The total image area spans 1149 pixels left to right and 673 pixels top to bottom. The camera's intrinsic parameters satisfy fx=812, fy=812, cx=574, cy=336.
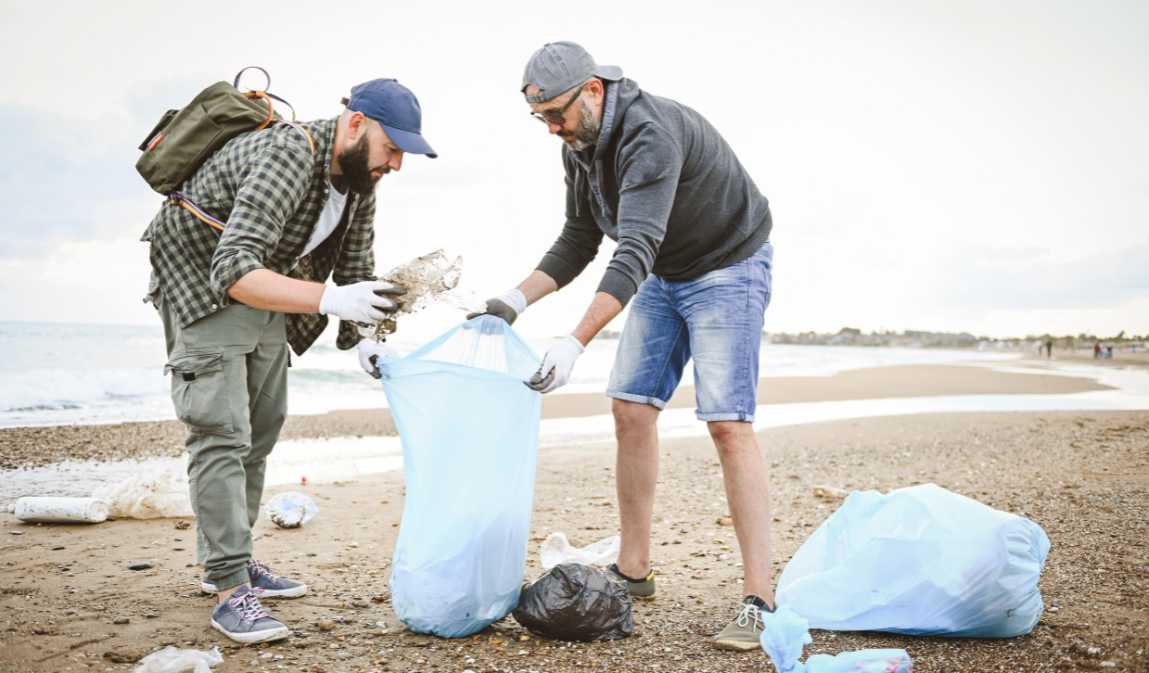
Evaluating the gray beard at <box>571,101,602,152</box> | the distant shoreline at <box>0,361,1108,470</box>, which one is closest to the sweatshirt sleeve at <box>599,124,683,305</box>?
the gray beard at <box>571,101,602,152</box>

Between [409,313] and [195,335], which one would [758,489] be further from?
[195,335]

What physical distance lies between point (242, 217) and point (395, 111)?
546 millimetres

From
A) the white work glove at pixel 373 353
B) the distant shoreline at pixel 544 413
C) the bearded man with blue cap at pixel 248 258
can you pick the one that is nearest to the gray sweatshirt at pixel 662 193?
the bearded man with blue cap at pixel 248 258

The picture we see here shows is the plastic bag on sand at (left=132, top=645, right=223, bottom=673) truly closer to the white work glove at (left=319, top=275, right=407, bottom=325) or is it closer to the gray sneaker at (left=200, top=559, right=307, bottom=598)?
the gray sneaker at (left=200, top=559, right=307, bottom=598)

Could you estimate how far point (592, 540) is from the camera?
153 inches

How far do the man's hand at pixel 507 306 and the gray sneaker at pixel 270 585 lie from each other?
1.20 m

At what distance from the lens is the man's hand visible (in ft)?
8.63

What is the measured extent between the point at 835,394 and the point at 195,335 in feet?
39.6

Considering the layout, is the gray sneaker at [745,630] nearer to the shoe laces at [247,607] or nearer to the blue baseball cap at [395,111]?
the shoe laces at [247,607]

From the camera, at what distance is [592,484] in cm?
525

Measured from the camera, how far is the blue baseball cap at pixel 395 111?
8.04ft

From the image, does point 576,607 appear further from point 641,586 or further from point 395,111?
point 395,111

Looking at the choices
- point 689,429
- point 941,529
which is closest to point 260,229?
point 941,529

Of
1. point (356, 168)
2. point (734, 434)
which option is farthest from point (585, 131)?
point (734, 434)
